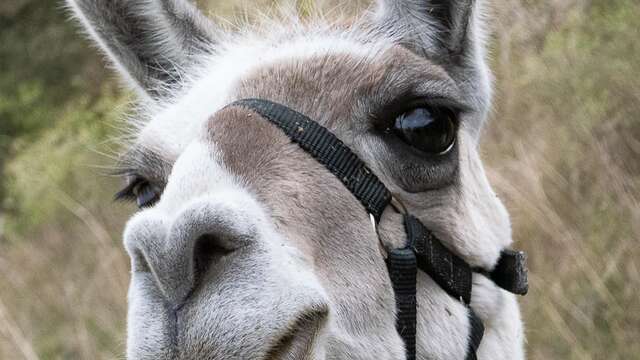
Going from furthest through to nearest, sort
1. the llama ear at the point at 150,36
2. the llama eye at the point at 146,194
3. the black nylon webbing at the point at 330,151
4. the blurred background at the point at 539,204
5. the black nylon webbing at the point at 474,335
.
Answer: the blurred background at the point at 539,204, the llama ear at the point at 150,36, the llama eye at the point at 146,194, the black nylon webbing at the point at 474,335, the black nylon webbing at the point at 330,151

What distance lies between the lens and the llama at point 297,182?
1.81m

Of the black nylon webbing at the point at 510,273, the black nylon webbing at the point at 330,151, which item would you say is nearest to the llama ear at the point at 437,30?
the black nylon webbing at the point at 330,151

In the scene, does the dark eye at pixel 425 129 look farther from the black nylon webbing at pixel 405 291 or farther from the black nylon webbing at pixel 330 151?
the black nylon webbing at pixel 405 291

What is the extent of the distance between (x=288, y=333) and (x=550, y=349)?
3265 mm

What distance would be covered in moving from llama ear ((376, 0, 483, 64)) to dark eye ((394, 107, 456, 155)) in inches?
13.5

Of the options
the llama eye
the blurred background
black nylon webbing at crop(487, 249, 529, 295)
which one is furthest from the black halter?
the blurred background

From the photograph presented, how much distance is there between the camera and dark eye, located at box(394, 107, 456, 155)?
222 centimetres

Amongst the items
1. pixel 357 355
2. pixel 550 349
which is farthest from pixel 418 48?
pixel 550 349

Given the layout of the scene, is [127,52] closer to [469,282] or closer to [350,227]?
[350,227]

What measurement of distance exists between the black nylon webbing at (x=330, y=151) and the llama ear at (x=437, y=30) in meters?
0.53

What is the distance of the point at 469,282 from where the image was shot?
2393mm

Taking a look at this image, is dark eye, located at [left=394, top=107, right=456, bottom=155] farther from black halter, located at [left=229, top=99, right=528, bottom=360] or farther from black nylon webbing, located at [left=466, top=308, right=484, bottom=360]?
black nylon webbing, located at [left=466, top=308, right=484, bottom=360]

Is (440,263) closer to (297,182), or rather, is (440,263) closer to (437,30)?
(297,182)

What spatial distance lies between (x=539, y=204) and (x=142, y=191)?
10.4ft
